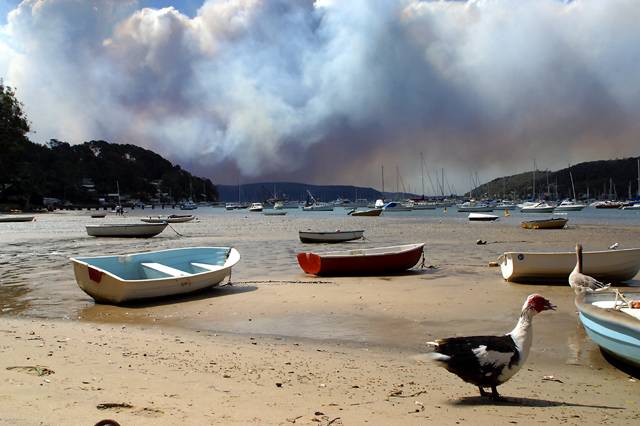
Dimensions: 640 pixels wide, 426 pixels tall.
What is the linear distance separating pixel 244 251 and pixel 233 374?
74.2 feet

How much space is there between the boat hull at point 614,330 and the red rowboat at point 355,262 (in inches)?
412

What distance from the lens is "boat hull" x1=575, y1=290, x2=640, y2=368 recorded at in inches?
288

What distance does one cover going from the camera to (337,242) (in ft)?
118

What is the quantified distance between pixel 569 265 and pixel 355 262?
6.59m

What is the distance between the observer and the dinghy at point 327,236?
35.0 m

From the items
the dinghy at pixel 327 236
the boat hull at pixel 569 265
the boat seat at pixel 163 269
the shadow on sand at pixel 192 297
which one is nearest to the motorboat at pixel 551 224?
the dinghy at pixel 327 236

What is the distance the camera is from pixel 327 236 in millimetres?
35188

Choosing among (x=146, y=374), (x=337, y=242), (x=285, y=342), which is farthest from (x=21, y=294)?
(x=337, y=242)

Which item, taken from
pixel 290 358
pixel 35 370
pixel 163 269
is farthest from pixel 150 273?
pixel 35 370

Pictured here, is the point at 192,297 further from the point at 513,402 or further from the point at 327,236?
the point at 327,236

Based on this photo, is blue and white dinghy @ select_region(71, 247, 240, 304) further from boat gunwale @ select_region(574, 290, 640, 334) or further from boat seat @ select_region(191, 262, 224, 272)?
boat gunwale @ select_region(574, 290, 640, 334)

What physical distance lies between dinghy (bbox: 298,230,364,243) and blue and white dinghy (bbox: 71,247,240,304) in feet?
57.3

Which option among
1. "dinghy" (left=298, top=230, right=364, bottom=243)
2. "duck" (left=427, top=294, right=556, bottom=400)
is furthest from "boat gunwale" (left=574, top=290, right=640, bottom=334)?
"dinghy" (left=298, top=230, right=364, bottom=243)

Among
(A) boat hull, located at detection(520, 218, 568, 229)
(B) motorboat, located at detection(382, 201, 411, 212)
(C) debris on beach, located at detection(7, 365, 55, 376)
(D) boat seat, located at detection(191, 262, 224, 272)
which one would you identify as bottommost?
(A) boat hull, located at detection(520, 218, 568, 229)
